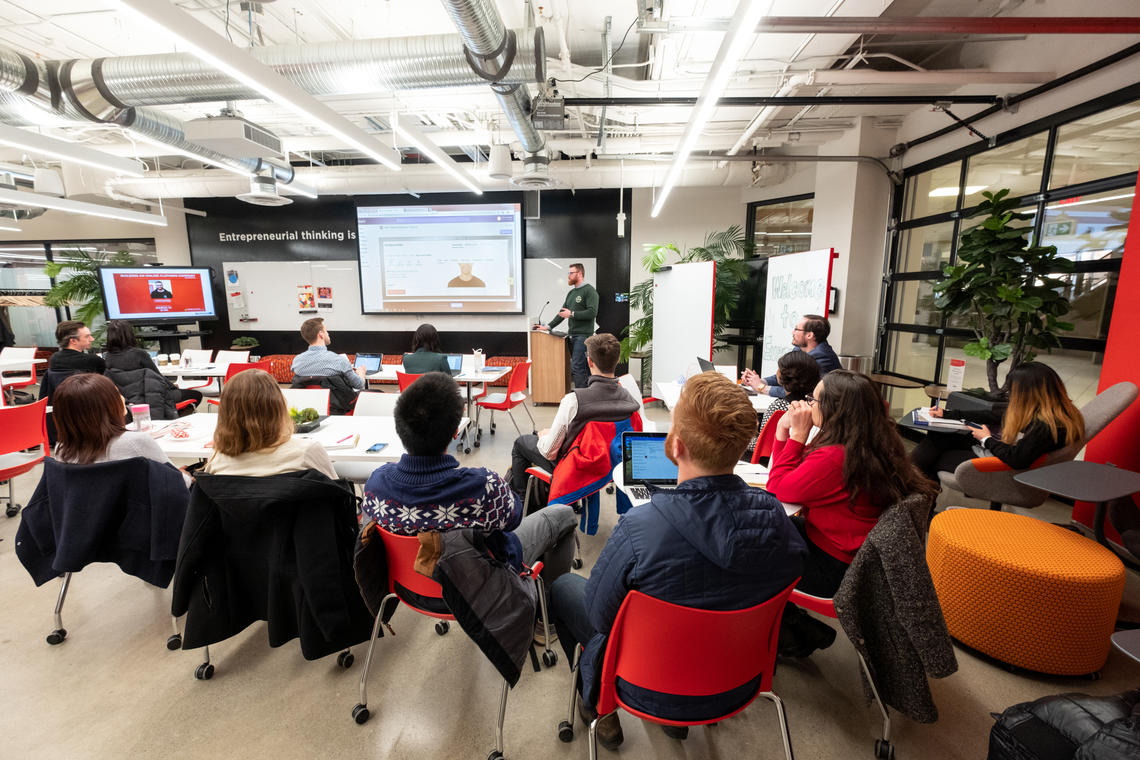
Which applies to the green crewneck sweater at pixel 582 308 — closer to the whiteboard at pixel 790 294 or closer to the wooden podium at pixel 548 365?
the wooden podium at pixel 548 365

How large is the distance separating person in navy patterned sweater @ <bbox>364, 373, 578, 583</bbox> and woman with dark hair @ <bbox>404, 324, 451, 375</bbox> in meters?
2.81

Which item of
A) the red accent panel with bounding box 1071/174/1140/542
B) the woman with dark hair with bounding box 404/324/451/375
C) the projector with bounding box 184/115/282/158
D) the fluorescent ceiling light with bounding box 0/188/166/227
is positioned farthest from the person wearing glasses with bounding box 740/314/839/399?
the fluorescent ceiling light with bounding box 0/188/166/227

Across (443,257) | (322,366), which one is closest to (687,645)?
(322,366)

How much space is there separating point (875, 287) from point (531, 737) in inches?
226

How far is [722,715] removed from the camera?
1356 millimetres

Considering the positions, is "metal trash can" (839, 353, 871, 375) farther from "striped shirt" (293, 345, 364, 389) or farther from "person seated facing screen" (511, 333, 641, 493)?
"striped shirt" (293, 345, 364, 389)

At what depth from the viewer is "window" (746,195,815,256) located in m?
6.71

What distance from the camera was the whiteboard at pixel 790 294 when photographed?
14.7 ft

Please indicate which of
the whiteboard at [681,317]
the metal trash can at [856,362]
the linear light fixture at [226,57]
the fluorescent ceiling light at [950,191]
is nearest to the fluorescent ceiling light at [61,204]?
the linear light fixture at [226,57]

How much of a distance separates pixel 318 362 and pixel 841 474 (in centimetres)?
401

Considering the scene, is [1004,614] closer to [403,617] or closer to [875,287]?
[403,617]

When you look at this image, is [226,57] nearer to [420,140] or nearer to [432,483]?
[420,140]

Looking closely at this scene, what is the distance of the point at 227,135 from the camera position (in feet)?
12.5

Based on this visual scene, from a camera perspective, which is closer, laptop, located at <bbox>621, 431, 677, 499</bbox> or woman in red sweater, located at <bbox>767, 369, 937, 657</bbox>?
woman in red sweater, located at <bbox>767, 369, 937, 657</bbox>
